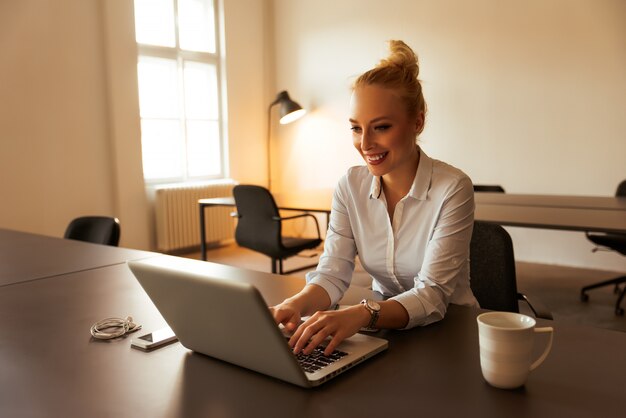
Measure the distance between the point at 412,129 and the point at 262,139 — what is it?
17.3ft

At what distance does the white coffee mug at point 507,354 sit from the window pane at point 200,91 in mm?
5393

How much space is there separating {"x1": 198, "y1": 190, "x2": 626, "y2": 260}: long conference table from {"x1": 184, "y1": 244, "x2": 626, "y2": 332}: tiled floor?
0.47 metres

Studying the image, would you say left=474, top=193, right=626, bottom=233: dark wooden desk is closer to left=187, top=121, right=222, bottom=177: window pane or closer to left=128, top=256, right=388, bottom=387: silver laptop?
left=128, top=256, right=388, bottom=387: silver laptop

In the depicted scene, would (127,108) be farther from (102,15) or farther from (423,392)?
(423,392)

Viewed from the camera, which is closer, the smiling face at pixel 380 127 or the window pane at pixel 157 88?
the smiling face at pixel 380 127

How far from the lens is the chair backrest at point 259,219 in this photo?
12.3 feet

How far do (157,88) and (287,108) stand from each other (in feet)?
4.42

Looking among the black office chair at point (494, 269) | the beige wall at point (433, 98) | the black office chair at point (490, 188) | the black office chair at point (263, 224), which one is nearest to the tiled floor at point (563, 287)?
the beige wall at point (433, 98)

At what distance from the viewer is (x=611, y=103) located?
4.56 m

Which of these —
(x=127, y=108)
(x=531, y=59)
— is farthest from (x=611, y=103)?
(x=127, y=108)

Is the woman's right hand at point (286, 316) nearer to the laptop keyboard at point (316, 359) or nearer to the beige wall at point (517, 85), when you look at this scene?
the laptop keyboard at point (316, 359)

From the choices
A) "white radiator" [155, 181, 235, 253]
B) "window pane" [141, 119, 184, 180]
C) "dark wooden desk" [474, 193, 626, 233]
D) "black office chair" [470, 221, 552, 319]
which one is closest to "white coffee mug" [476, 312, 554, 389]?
"black office chair" [470, 221, 552, 319]

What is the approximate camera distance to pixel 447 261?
1.37 m

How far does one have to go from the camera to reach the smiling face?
4.71 ft
